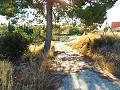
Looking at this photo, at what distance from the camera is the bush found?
51.3ft

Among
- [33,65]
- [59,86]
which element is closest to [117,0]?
[33,65]

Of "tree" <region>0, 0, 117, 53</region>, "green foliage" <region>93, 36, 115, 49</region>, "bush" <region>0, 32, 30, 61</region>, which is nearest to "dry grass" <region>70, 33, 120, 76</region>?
"green foliage" <region>93, 36, 115, 49</region>

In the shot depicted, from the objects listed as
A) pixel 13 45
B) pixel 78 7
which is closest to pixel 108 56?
pixel 78 7

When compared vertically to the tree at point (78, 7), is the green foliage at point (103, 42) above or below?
below

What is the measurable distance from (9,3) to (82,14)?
5218mm

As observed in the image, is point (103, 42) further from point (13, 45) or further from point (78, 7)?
point (13, 45)

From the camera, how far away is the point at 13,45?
16.0 meters

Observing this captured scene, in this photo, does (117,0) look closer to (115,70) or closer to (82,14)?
(82,14)

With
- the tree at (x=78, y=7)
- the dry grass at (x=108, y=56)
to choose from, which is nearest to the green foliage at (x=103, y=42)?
the dry grass at (x=108, y=56)

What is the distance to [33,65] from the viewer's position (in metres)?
11.8

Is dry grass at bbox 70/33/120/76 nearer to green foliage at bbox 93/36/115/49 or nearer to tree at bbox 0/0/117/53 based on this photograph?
green foliage at bbox 93/36/115/49

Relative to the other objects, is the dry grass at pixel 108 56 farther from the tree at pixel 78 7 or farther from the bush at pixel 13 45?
the bush at pixel 13 45

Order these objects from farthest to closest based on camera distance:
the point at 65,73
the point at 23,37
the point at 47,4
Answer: the point at 47,4, the point at 23,37, the point at 65,73

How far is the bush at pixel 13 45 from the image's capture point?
51.3 ft
